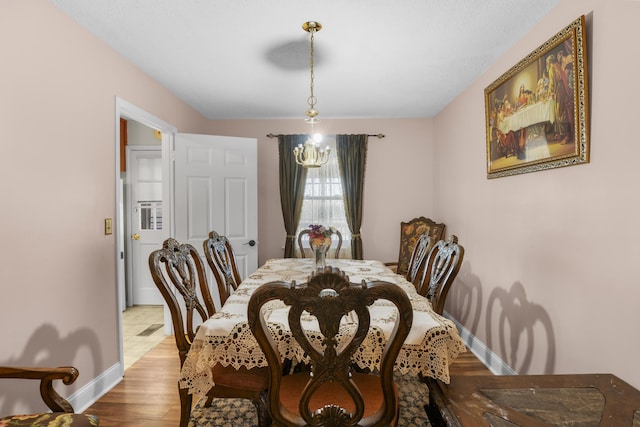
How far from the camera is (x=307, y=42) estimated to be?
8.30ft

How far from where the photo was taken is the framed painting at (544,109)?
184cm

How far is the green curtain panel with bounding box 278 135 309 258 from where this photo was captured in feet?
14.6

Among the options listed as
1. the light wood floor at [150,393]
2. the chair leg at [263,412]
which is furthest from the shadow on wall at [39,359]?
the chair leg at [263,412]

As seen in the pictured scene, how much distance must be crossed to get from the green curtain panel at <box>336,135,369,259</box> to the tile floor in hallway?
7.88 ft

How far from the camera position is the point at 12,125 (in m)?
1.81

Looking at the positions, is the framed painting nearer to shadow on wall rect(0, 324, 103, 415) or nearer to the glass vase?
the glass vase

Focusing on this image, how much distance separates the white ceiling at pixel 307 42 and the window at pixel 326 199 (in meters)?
0.99

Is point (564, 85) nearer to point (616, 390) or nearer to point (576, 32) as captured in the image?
point (576, 32)

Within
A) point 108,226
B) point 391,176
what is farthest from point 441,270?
point 391,176

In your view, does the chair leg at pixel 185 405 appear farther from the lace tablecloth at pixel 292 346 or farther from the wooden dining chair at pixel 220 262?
the wooden dining chair at pixel 220 262

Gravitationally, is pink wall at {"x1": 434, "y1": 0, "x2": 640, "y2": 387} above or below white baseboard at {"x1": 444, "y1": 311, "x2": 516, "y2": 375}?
above

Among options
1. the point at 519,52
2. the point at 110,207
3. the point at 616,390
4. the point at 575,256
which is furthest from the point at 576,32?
the point at 110,207

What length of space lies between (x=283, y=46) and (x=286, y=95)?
3.59 feet

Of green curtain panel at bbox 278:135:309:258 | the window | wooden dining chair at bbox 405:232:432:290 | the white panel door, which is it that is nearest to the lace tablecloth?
wooden dining chair at bbox 405:232:432:290
